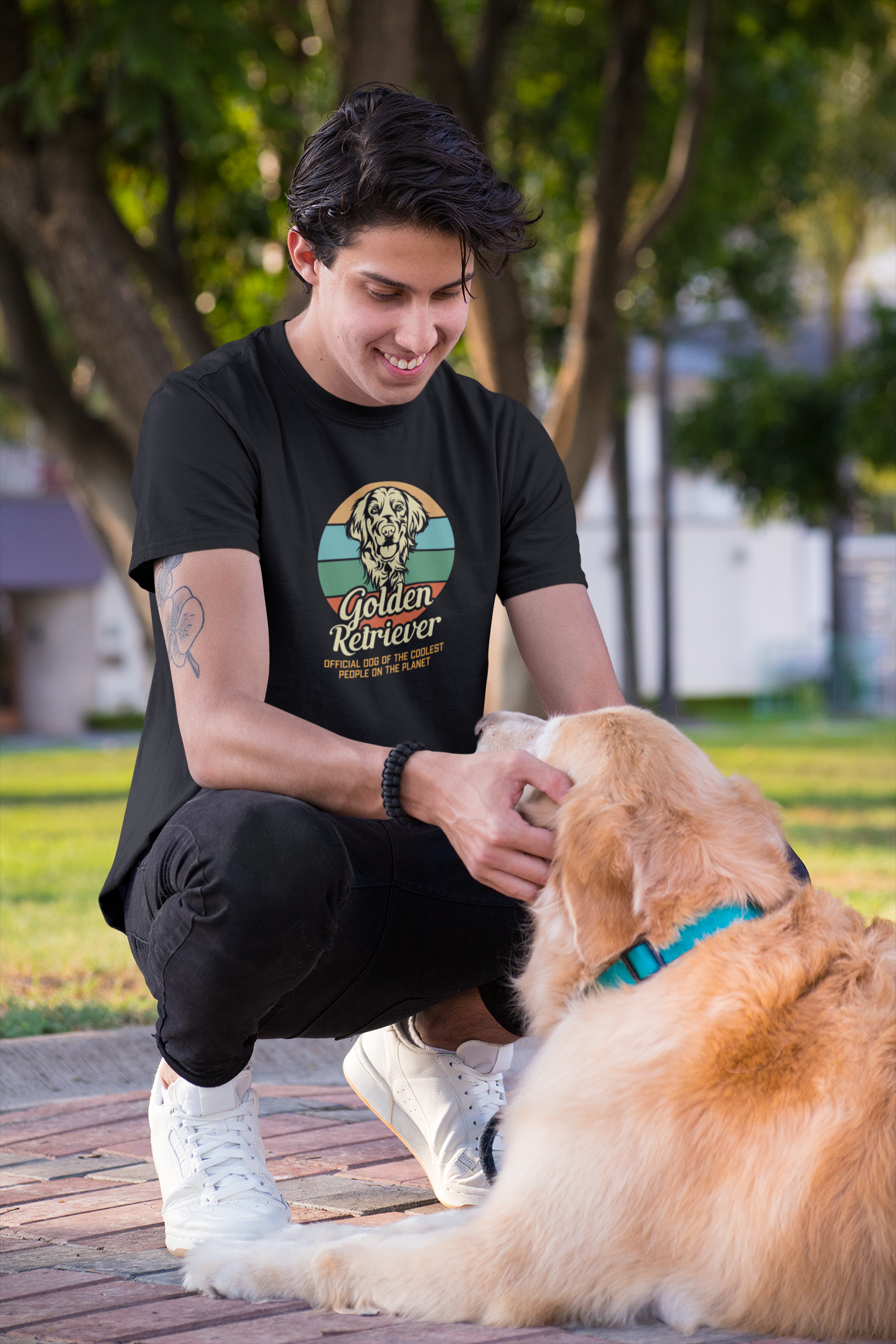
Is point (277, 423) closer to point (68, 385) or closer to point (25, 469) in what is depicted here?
point (68, 385)

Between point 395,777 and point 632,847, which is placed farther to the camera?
point 395,777

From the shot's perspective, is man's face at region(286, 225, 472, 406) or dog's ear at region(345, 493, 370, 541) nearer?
man's face at region(286, 225, 472, 406)

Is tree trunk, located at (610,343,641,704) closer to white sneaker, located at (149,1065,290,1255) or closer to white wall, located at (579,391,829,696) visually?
white wall, located at (579,391,829,696)

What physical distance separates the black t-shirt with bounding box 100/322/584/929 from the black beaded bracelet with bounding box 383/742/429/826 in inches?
18.2

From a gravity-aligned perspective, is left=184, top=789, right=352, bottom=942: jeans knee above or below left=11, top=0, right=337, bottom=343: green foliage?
below

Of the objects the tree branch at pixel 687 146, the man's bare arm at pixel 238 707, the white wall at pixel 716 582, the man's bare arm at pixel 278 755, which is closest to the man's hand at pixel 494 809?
the man's bare arm at pixel 278 755

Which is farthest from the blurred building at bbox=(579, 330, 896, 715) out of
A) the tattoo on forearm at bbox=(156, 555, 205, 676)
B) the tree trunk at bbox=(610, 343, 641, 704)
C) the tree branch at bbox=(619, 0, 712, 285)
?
the tattoo on forearm at bbox=(156, 555, 205, 676)

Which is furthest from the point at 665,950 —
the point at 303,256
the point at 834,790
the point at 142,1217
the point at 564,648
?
the point at 834,790

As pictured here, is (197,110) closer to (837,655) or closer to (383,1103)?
(383,1103)

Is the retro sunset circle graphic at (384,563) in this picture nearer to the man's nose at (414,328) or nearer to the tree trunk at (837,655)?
the man's nose at (414,328)

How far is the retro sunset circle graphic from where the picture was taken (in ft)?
10.1

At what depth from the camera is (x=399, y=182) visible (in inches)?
113

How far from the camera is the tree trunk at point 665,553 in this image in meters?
25.1

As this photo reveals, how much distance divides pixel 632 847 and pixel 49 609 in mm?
30658
